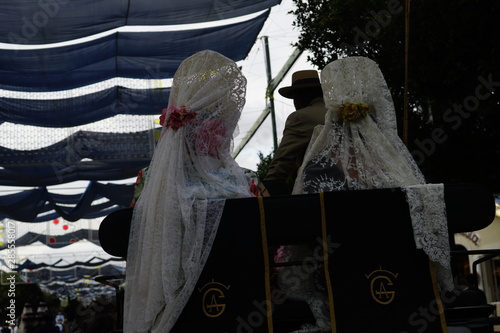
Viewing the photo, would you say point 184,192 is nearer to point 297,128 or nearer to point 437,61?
point 297,128

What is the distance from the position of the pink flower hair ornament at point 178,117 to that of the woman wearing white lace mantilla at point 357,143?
0.65m

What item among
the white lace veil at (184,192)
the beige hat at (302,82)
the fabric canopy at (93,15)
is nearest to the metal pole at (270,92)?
the fabric canopy at (93,15)

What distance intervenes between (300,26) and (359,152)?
747cm

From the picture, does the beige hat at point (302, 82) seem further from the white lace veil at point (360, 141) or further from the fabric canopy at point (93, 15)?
the fabric canopy at point (93, 15)

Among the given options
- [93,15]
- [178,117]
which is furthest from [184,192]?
[93,15]

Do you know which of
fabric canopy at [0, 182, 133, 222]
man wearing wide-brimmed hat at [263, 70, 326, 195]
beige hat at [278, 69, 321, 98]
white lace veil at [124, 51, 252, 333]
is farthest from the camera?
fabric canopy at [0, 182, 133, 222]

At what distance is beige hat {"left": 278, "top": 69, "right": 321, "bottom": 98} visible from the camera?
5.00 meters

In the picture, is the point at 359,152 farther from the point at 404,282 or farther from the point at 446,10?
the point at 446,10

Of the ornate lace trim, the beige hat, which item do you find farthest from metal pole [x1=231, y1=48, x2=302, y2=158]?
the ornate lace trim

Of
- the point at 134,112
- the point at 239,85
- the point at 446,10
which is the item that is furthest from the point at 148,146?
the point at 239,85

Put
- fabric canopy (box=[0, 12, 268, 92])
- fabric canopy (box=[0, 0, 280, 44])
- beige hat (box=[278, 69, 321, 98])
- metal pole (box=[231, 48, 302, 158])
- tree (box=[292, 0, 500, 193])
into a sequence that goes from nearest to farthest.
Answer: beige hat (box=[278, 69, 321, 98]) → tree (box=[292, 0, 500, 193]) → fabric canopy (box=[0, 0, 280, 44]) → fabric canopy (box=[0, 12, 268, 92]) → metal pole (box=[231, 48, 302, 158])

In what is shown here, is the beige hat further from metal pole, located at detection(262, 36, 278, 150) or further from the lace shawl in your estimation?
metal pole, located at detection(262, 36, 278, 150)

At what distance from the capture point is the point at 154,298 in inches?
133

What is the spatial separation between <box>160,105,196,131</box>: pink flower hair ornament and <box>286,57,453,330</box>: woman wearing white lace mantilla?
0.65 metres
